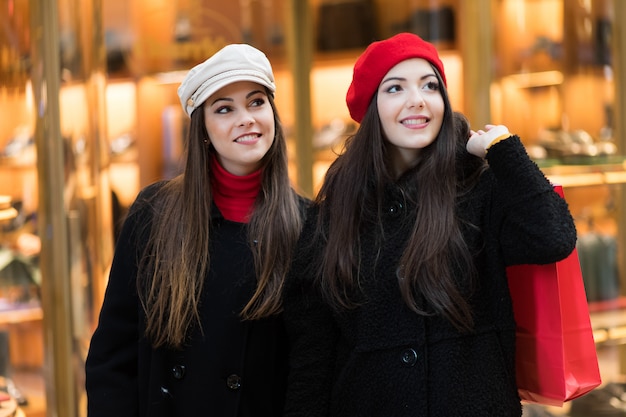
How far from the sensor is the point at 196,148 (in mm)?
2709

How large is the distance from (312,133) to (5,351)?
2.26 meters

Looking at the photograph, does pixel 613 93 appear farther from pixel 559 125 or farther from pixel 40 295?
pixel 40 295

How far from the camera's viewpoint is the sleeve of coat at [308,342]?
2.54m

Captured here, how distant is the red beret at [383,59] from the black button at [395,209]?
280mm

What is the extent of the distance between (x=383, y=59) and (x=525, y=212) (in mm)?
547

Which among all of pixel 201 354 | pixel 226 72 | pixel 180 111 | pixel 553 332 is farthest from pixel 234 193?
pixel 180 111

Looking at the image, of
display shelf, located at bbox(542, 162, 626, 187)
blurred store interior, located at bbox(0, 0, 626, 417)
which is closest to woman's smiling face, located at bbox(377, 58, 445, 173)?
blurred store interior, located at bbox(0, 0, 626, 417)

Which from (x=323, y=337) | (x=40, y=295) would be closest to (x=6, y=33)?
(x=40, y=295)

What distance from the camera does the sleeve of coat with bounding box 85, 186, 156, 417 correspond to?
8.93 ft

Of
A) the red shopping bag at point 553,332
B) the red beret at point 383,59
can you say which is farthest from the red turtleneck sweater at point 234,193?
the red shopping bag at point 553,332

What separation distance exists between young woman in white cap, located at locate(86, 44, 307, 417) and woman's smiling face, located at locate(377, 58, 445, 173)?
0.36 meters

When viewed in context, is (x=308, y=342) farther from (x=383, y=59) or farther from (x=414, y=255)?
(x=383, y=59)

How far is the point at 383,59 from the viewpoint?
8.29ft

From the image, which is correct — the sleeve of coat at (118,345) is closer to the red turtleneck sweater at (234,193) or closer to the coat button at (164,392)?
the coat button at (164,392)
